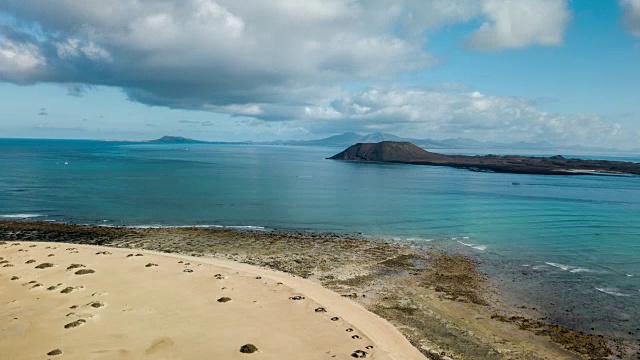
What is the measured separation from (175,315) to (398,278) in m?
17.6

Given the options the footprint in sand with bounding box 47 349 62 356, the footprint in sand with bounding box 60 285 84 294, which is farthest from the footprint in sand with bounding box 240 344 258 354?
the footprint in sand with bounding box 60 285 84 294

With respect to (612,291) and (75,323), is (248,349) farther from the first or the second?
(612,291)

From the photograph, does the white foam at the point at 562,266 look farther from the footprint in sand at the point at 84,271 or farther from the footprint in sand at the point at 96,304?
the footprint in sand at the point at 84,271

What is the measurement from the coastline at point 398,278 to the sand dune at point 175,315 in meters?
2.56

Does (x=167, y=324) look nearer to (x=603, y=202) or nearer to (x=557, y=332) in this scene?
(x=557, y=332)

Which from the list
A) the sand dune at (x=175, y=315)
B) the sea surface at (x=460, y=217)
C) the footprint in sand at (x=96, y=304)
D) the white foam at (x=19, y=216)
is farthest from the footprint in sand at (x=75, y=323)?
the white foam at (x=19, y=216)

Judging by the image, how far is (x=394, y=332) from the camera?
2125cm

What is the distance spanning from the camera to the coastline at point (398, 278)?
2098 cm

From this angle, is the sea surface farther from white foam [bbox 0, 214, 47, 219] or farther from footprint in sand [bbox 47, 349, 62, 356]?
footprint in sand [bbox 47, 349, 62, 356]

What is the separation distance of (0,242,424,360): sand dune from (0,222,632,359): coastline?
101 inches

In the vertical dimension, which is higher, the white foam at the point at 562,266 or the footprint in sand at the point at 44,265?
the footprint in sand at the point at 44,265

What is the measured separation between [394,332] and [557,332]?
9.78 m

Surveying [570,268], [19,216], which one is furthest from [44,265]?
[570,268]

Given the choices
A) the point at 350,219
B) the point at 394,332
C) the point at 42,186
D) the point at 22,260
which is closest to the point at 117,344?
the point at 394,332
